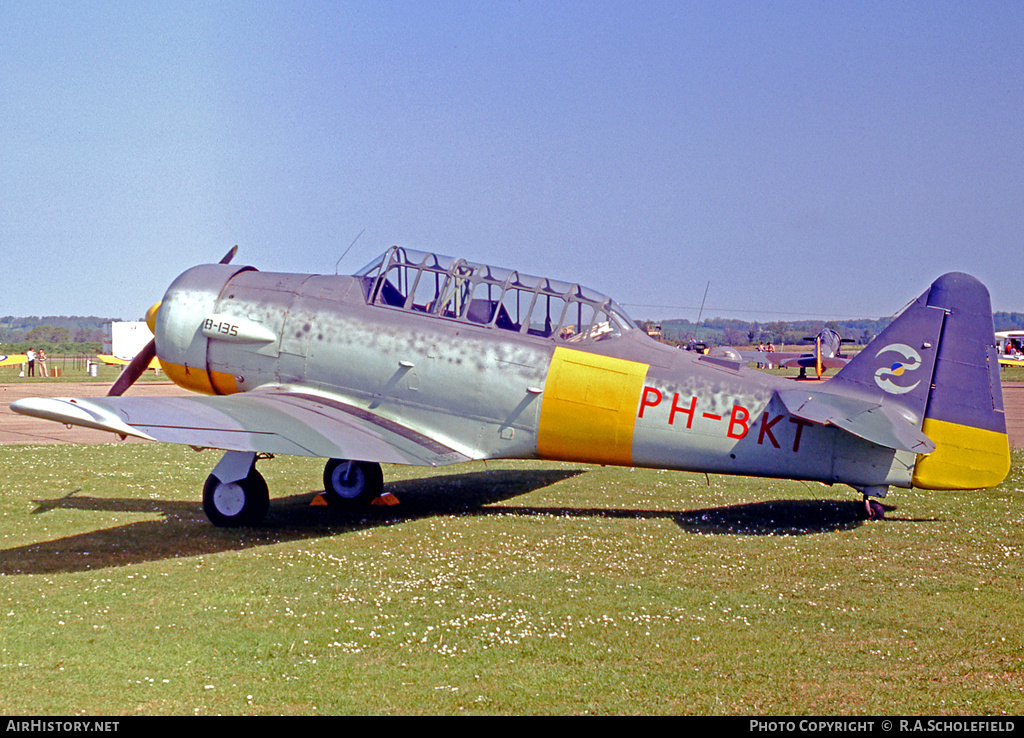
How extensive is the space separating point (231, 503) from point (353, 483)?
1.85 metres

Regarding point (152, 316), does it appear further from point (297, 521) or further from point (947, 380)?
point (947, 380)

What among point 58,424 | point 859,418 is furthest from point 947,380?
→ point 58,424

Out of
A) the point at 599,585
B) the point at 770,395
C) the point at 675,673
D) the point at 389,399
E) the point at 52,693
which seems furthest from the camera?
the point at 389,399

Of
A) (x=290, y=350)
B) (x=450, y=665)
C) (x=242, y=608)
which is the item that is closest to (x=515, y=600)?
(x=450, y=665)

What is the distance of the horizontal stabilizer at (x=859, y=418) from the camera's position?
8.45 meters

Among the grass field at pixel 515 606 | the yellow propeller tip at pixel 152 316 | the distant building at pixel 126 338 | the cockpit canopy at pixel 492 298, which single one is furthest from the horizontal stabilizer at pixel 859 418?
the distant building at pixel 126 338

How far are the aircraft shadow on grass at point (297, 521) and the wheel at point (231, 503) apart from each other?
0.11 meters

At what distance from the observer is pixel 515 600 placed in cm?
659

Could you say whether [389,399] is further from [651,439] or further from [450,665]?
[450,665]

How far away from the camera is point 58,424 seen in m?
21.9

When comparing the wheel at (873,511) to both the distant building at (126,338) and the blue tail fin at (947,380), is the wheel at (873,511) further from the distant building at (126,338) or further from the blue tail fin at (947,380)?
the distant building at (126,338)

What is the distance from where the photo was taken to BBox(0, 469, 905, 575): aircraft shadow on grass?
8023 millimetres

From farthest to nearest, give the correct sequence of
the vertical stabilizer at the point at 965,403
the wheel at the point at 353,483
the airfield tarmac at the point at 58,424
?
the airfield tarmac at the point at 58,424 → the wheel at the point at 353,483 → the vertical stabilizer at the point at 965,403

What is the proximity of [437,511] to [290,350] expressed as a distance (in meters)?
2.55
